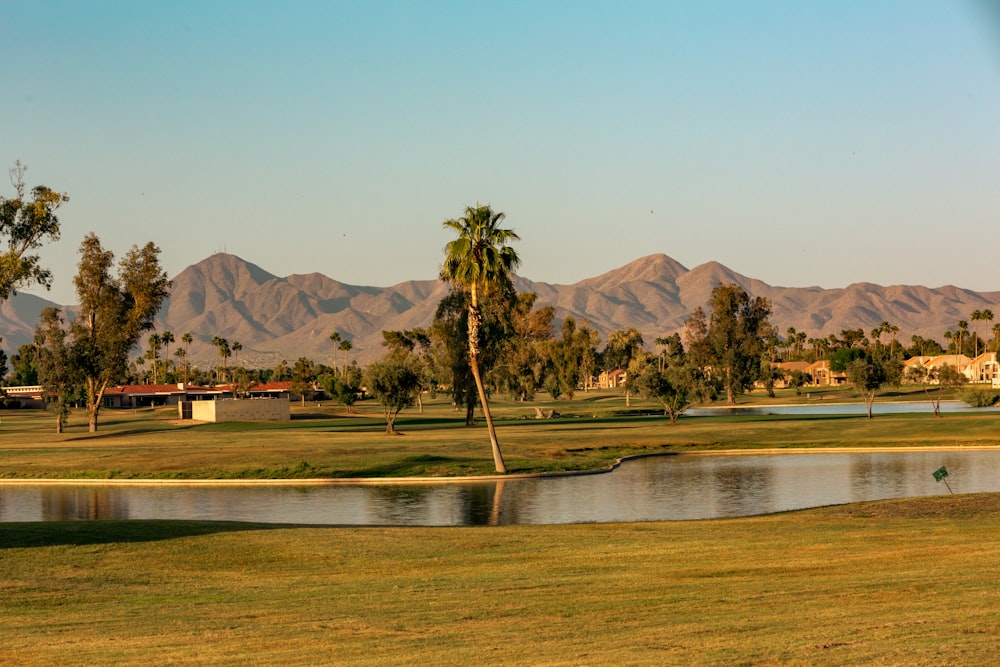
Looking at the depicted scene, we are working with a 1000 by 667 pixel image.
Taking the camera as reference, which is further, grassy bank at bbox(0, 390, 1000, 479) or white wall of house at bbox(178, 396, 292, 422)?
white wall of house at bbox(178, 396, 292, 422)

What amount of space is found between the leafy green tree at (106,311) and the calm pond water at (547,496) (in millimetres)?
50824

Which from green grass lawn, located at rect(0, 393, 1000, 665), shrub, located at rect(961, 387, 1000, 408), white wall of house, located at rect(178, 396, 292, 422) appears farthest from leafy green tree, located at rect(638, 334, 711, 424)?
green grass lawn, located at rect(0, 393, 1000, 665)

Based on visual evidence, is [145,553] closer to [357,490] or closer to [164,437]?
[357,490]

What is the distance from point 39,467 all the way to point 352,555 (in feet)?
145

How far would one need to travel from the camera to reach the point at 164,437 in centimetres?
9338

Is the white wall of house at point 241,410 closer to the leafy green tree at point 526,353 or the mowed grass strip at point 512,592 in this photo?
the leafy green tree at point 526,353

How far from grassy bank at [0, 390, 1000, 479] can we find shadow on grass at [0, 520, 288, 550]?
926 inches

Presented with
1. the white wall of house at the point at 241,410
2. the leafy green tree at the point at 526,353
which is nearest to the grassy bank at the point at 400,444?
the white wall of house at the point at 241,410

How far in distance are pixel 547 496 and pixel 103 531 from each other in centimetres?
2105

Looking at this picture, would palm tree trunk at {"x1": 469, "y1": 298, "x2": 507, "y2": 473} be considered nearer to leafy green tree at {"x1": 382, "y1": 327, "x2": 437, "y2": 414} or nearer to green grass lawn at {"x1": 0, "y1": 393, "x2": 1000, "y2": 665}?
green grass lawn at {"x1": 0, "y1": 393, "x2": 1000, "y2": 665}

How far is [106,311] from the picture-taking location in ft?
355

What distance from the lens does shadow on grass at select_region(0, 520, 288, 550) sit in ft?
97.6

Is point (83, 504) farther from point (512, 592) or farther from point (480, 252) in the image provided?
point (512, 592)

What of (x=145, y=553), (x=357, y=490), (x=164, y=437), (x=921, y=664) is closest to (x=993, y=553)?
(x=921, y=664)
